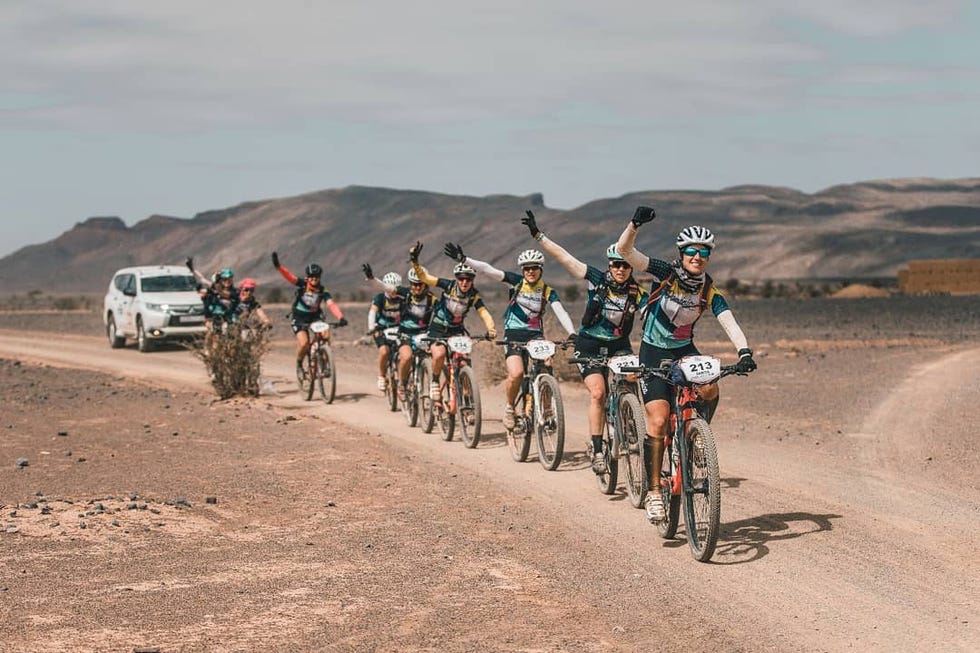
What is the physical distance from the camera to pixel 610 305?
11086 mm

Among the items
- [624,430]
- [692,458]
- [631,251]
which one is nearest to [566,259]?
[624,430]

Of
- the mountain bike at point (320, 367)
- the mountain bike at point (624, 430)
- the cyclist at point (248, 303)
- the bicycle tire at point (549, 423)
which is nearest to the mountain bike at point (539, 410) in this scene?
the bicycle tire at point (549, 423)

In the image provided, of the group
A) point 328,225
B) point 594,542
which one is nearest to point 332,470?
point 594,542

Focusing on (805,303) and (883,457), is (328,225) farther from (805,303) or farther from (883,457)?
(883,457)

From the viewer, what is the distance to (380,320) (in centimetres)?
1711

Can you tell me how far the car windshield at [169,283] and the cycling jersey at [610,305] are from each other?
22.8 metres

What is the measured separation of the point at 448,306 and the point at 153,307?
1870cm

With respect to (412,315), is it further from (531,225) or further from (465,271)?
(531,225)

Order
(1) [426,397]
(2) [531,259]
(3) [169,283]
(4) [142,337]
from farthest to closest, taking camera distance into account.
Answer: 1. (3) [169,283]
2. (4) [142,337]
3. (1) [426,397]
4. (2) [531,259]

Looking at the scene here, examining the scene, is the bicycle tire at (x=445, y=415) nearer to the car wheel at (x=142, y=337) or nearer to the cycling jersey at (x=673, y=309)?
the cycling jersey at (x=673, y=309)

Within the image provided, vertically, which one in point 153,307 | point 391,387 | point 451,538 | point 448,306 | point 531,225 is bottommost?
point 451,538

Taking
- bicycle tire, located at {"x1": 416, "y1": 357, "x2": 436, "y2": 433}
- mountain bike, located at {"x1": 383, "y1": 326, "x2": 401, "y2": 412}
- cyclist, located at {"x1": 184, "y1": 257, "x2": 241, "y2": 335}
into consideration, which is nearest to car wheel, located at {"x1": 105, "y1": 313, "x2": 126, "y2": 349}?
cyclist, located at {"x1": 184, "y1": 257, "x2": 241, "y2": 335}

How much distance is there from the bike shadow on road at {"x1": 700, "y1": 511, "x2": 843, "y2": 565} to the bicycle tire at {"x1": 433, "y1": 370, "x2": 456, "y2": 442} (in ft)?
17.5

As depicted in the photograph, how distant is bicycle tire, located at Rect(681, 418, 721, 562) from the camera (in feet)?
26.7
